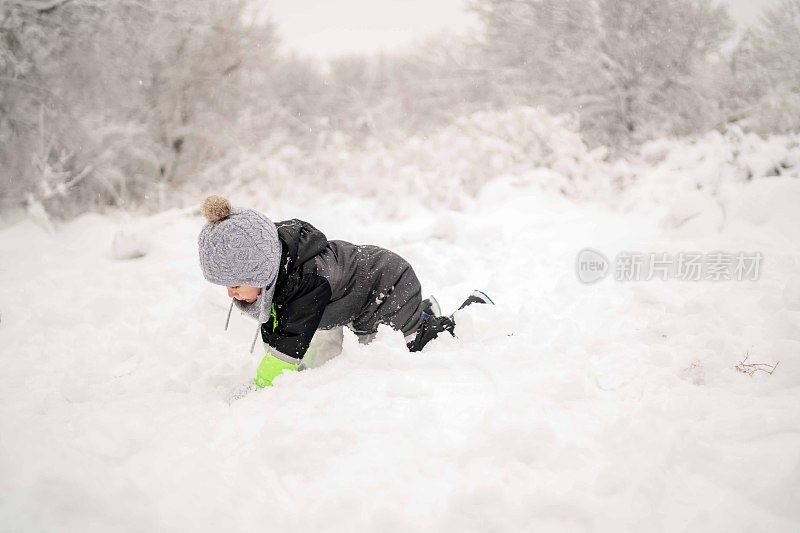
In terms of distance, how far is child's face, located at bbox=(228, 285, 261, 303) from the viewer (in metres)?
1.90

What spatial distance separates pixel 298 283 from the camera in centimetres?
194

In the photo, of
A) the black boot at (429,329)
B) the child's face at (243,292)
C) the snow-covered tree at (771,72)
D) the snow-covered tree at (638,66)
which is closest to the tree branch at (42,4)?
the child's face at (243,292)

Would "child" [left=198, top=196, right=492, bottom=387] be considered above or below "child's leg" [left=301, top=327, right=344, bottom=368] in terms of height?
above

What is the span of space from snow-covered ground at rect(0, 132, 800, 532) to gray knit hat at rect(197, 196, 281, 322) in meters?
0.45

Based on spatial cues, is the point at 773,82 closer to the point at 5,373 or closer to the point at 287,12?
the point at 287,12

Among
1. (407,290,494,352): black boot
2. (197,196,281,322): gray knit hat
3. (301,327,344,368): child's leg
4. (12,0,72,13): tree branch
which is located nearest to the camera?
(197,196,281,322): gray knit hat

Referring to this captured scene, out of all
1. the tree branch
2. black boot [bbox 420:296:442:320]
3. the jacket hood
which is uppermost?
the tree branch

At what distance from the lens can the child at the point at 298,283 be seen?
70.4 inches

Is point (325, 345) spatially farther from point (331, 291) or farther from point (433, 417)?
point (433, 417)

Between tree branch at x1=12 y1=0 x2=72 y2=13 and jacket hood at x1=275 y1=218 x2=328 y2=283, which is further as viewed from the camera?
tree branch at x1=12 y1=0 x2=72 y2=13
